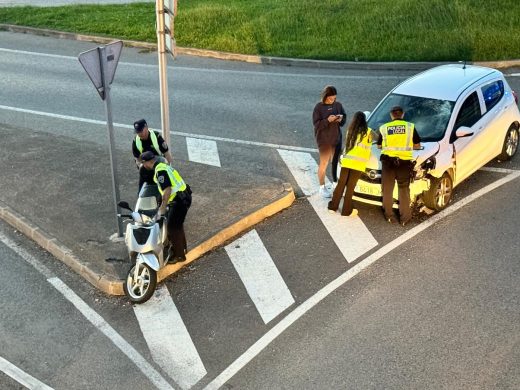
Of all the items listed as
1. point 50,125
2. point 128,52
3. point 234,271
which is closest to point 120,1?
point 128,52

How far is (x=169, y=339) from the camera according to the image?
8242mm

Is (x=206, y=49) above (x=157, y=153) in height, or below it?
below

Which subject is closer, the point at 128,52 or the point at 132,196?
the point at 132,196

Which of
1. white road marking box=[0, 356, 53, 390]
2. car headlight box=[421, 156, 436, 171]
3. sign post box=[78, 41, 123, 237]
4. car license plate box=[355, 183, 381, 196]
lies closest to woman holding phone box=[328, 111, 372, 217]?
car license plate box=[355, 183, 381, 196]

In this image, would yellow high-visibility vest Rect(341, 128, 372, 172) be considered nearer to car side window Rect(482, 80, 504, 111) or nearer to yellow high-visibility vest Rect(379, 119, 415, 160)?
yellow high-visibility vest Rect(379, 119, 415, 160)

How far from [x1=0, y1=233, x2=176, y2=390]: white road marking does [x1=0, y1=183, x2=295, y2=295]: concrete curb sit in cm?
26

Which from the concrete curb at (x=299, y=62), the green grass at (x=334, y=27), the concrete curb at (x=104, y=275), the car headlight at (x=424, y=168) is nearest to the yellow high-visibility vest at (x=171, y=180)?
the concrete curb at (x=104, y=275)

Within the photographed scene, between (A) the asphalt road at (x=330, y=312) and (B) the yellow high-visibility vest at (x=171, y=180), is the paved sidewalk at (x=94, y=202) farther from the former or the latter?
(B) the yellow high-visibility vest at (x=171, y=180)

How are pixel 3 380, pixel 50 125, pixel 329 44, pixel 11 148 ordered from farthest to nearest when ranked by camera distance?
pixel 329 44
pixel 50 125
pixel 11 148
pixel 3 380

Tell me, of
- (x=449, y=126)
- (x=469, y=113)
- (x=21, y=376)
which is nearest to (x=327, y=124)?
(x=449, y=126)

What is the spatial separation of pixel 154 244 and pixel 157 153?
1751 mm

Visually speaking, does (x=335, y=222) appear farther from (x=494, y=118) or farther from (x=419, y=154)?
(x=494, y=118)

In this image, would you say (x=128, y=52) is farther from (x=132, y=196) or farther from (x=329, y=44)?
(x=132, y=196)

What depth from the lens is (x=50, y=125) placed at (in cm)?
1514
